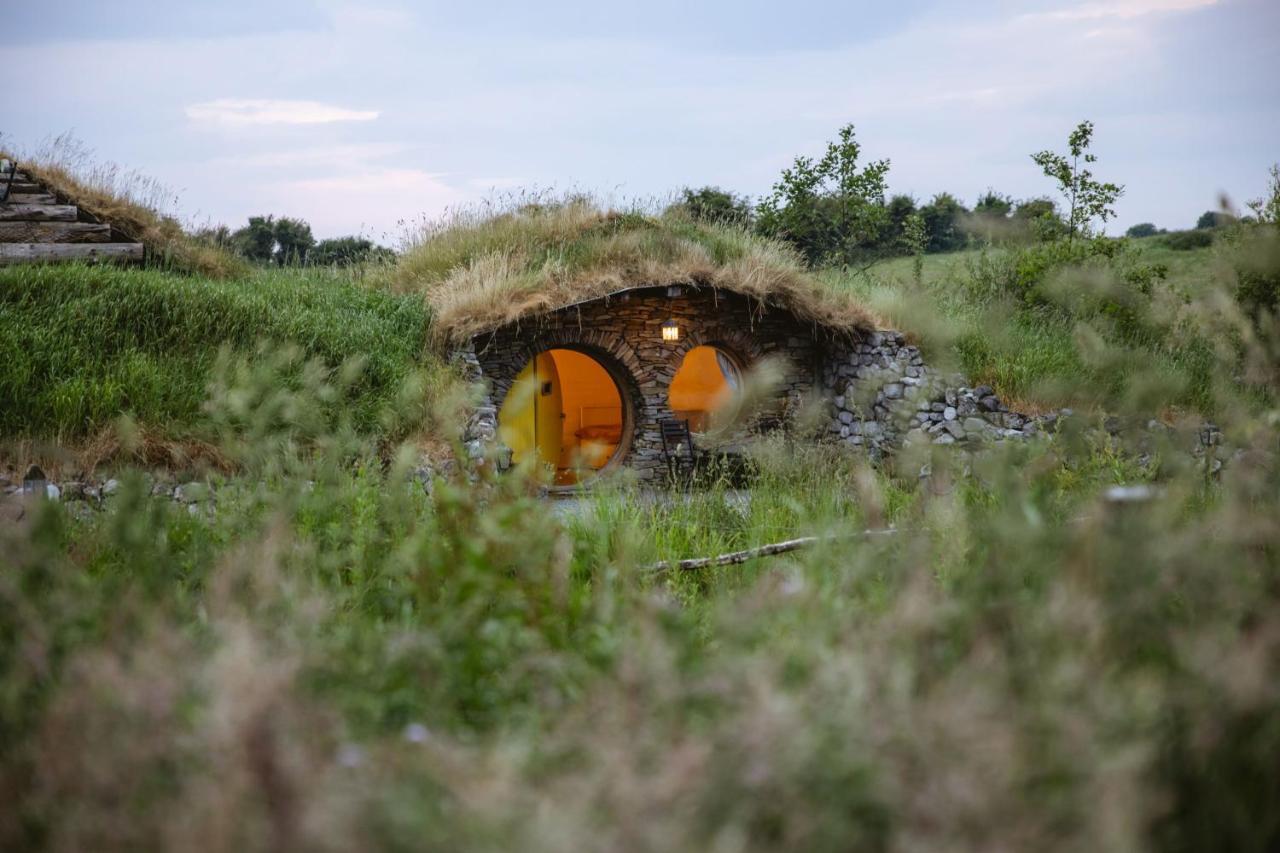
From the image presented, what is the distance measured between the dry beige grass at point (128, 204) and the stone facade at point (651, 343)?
4.73 metres

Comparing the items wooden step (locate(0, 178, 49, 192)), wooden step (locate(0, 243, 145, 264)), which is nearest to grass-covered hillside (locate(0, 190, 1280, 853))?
wooden step (locate(0, 243, 145, 264))

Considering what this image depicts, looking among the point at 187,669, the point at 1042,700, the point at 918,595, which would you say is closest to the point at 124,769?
the point at 187,669

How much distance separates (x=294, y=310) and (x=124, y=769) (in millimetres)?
9543

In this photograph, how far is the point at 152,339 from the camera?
8.66m

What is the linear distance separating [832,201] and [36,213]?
45.6 ft

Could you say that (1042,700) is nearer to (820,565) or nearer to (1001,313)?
(820,565)

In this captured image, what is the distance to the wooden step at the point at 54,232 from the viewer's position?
38.0 ft

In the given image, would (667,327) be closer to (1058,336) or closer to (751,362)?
(751,362)

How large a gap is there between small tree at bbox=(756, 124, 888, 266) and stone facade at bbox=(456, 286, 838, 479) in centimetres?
383

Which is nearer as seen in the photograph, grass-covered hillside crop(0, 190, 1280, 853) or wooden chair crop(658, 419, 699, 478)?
grass-covered hillside crop(0, 190, 1280, 853)

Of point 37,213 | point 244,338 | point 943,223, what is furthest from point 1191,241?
point 37,213

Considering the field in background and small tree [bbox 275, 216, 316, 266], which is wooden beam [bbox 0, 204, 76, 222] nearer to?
the field in background

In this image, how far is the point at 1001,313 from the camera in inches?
510

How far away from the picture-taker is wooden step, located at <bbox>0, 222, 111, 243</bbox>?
11.6m
